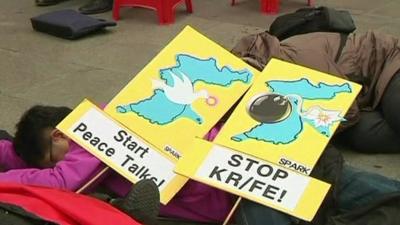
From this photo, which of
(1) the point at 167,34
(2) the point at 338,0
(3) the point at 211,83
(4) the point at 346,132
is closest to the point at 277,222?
(3) the point at 211,83

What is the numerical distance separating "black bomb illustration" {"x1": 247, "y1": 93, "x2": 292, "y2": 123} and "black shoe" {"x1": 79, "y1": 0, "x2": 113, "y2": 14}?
91.1 inches

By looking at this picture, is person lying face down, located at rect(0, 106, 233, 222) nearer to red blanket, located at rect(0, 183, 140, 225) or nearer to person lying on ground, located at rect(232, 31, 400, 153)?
red blanket, located at rect(0, 183, 140, 225)

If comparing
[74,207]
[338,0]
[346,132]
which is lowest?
[338,0]

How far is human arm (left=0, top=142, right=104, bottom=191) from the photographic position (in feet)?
5.36

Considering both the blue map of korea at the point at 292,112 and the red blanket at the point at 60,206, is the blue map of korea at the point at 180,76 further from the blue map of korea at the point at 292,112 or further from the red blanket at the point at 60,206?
the red blanket at the point at 60,206

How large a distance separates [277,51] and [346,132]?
1.16 feet

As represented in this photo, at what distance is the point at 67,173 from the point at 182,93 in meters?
0.39

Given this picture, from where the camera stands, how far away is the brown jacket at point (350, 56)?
6.90 ft

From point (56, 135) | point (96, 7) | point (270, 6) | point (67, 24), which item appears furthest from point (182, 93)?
point (96, 7)

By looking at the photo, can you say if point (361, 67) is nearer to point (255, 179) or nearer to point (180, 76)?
point (180, 76)

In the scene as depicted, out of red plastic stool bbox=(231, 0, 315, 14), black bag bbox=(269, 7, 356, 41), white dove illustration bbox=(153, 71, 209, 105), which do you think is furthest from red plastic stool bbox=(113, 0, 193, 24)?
white dove illustration bbox=(153, 71, 209, 105)

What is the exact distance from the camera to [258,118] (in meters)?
1.71

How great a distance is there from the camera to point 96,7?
153 inches

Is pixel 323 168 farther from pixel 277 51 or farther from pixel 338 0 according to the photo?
pixel 338 0
